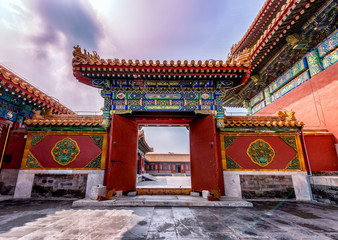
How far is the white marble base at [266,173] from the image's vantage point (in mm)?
5602

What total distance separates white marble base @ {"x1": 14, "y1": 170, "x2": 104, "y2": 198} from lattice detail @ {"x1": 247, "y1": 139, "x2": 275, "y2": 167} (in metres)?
5.66

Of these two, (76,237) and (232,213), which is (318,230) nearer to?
(232,213)

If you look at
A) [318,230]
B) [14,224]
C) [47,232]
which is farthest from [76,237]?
[318,230]

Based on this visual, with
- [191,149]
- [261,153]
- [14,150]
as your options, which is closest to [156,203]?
[191,149]

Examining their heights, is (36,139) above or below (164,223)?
above

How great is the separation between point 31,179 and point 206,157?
6.36 meters

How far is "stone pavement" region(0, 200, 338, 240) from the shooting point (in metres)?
2.60

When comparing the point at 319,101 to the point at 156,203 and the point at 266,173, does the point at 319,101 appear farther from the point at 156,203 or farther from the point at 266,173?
the point at 156,203

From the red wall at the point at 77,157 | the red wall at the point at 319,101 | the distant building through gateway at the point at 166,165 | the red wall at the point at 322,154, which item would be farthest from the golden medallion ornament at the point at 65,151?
the distant building through gateway at the point at 166,165

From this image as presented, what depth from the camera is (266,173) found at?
582 cm

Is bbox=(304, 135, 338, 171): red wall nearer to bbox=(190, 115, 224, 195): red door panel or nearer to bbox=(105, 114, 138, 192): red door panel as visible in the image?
bbox=(190, 115, 224, 195): red door panel

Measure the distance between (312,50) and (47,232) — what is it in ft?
32.5

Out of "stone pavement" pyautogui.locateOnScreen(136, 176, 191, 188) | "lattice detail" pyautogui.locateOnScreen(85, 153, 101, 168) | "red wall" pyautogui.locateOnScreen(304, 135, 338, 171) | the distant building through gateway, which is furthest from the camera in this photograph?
the distant building through gateway

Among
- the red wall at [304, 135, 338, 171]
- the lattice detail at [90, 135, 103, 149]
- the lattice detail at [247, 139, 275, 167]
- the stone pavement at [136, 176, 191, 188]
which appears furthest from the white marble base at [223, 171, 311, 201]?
the lattice detail at [90, 135, 103, 149]
